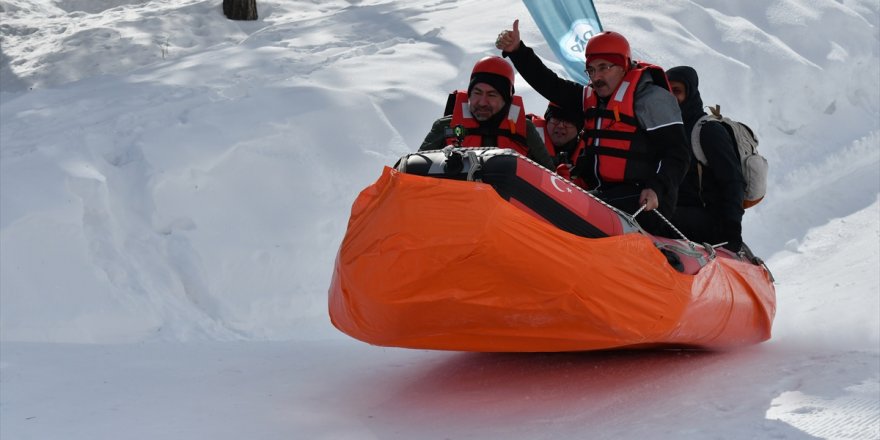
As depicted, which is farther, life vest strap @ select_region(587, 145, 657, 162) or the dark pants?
the dark pants

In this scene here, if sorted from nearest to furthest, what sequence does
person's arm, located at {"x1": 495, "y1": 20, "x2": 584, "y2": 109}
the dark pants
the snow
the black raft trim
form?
the black raft trim, the snow, the dark pants, person's arm, located at {"x1": 495, "y1": 20, "x2": 584, "y2": 109}

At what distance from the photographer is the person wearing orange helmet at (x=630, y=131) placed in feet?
12.8

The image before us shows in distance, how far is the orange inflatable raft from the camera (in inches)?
118

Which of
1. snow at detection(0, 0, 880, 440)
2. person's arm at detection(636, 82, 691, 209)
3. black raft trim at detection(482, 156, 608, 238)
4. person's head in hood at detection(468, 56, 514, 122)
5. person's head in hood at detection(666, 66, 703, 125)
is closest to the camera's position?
black raft trim at detection(482, 156, 608, 238)

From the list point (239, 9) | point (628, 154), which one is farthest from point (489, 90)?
point (239, 9)

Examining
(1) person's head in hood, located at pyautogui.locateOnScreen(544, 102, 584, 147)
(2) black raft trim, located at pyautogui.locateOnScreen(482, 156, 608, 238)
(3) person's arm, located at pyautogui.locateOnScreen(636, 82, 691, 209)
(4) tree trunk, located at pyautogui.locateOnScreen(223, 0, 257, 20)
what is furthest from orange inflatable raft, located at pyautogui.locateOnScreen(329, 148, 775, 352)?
(4) tree trunk, located at pyautogui.locateOnScreen(223, 0, 257, 20)

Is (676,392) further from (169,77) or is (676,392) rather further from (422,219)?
(169,77)

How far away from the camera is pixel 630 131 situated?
157 inches

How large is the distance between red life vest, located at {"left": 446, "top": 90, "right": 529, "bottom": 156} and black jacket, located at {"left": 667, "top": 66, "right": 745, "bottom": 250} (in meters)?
0.80

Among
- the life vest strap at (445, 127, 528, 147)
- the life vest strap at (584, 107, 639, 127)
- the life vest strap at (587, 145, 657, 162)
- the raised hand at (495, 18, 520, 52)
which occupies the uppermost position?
the raised hand at (495, 18, 520, 52)

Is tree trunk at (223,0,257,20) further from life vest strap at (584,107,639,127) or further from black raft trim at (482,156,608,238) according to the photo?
black raft trim at (482,156,608,238)

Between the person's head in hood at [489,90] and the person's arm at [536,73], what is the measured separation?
6.8 inches

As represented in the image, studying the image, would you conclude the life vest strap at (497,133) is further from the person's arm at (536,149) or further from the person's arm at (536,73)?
the person's arm at (536,73)

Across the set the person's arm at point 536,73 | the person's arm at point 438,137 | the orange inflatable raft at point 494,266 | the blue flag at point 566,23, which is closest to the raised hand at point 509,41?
the person's arm at point 536,73
